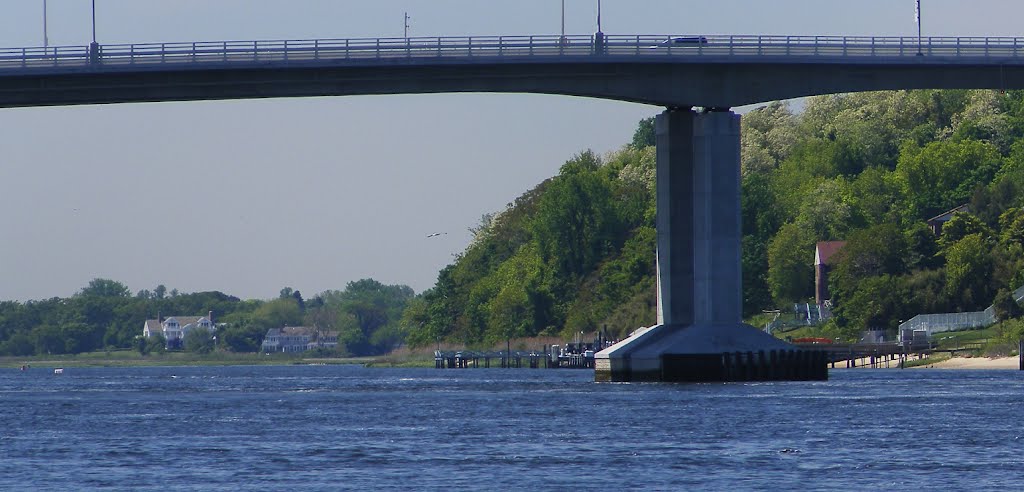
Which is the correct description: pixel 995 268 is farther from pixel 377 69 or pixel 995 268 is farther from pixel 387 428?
pixel 387 428

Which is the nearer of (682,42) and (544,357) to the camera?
(682,42)

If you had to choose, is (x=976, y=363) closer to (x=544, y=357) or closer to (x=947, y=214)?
(x=947, y=214)

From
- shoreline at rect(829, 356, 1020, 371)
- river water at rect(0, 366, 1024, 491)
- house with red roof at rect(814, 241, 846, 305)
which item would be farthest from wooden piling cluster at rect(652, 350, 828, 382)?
house with red roof at rect(814, 241, 846, 305)

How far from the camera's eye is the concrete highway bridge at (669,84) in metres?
98.6

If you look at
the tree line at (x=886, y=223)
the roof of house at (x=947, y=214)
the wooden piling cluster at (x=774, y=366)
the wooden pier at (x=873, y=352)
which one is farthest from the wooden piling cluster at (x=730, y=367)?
the roof of house at (x=947, y=214)

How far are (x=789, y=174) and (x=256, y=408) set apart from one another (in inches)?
4517

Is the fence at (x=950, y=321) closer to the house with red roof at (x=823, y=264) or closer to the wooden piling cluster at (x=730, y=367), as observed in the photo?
the house with red roof at (x=823, y=264)

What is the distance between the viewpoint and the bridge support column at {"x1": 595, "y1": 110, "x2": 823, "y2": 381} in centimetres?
10262

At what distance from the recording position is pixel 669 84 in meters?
104

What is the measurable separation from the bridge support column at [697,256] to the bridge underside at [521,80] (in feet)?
5.96

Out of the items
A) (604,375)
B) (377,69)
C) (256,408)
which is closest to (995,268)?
(604,375)

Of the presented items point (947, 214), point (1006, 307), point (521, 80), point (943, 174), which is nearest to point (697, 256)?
point (521, 80)

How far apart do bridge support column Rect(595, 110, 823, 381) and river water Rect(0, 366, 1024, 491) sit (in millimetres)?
2782

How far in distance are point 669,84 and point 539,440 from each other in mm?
40446
